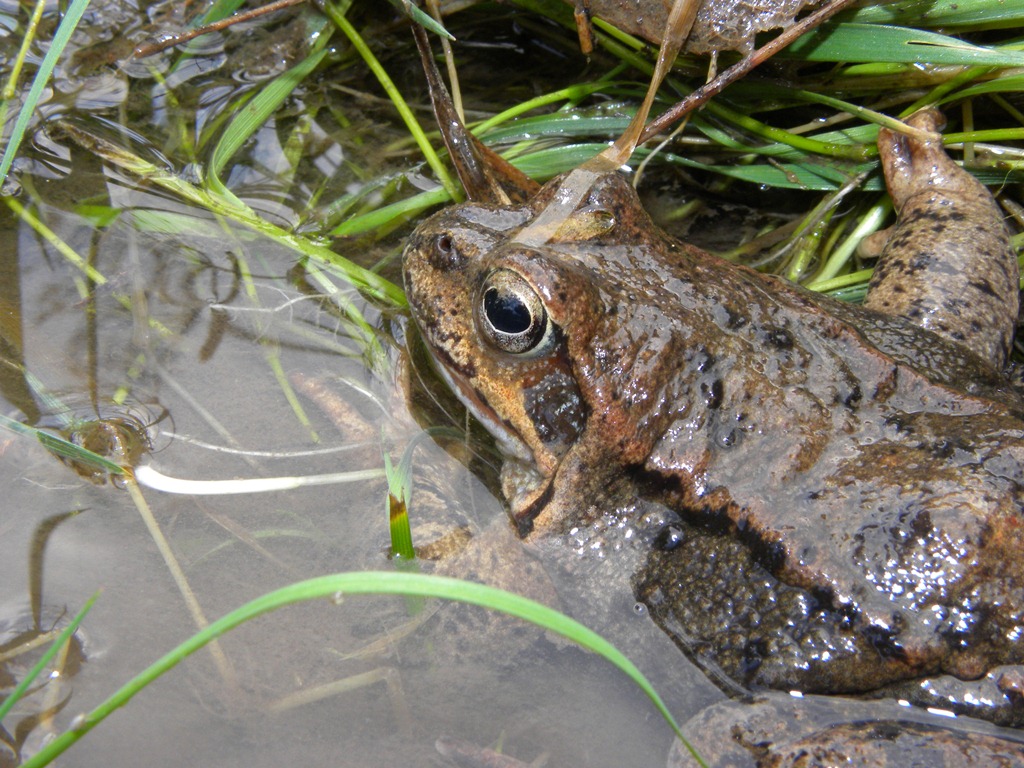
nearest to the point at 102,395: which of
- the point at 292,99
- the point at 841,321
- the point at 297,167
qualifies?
the point at 297,167

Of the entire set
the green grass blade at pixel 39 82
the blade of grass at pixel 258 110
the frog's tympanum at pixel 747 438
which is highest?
the green grass blade at pixel 39 82

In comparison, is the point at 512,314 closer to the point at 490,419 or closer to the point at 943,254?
the point at 490,419

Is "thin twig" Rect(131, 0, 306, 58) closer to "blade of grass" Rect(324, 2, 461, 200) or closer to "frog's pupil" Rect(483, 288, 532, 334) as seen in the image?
"blade of grass" Rect(324, 2, 461, 200)

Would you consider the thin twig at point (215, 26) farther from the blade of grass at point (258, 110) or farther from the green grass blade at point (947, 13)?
the green grass blade at point (947, 13)

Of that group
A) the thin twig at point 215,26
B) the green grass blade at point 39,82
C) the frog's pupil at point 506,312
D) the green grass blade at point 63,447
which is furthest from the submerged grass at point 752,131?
the frog's pupil at point 506,312

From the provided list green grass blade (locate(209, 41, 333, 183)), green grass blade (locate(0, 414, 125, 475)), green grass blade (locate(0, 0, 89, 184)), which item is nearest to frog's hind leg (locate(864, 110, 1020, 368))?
green grass blade (locate(209, 41, 333, 183))
